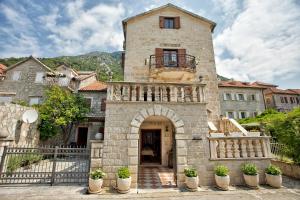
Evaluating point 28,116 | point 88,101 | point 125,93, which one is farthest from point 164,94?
point 88,101

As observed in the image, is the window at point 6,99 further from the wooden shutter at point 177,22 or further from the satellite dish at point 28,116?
the wooden shutter at point 177,22

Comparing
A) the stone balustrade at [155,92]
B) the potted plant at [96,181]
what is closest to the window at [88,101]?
the stone balustrade at [155,92]

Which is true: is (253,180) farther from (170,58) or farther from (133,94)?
(170,58)

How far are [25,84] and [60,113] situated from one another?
769 cm

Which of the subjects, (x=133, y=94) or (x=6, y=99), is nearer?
(x=133, y=94)

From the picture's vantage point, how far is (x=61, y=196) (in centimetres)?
546

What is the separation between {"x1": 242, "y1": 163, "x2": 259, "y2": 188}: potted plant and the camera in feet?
20.1

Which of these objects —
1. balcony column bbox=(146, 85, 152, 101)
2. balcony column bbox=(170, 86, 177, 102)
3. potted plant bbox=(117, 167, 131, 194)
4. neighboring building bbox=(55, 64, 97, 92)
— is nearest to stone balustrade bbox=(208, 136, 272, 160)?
balcony column bbox=(170, 86, 177, 102)

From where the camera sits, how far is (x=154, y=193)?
580 cm

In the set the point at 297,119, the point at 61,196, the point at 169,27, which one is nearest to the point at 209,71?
the point at 169,27

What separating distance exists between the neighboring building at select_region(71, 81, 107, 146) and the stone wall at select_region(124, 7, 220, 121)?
20.6 ft

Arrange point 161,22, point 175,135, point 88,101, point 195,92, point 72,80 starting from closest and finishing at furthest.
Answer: point 175,135 → point 195,92 → point 161,22 → point 88,101 → point 72,80

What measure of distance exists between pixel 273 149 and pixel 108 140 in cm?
1017

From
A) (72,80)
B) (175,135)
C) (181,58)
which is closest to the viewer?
(175,135)
